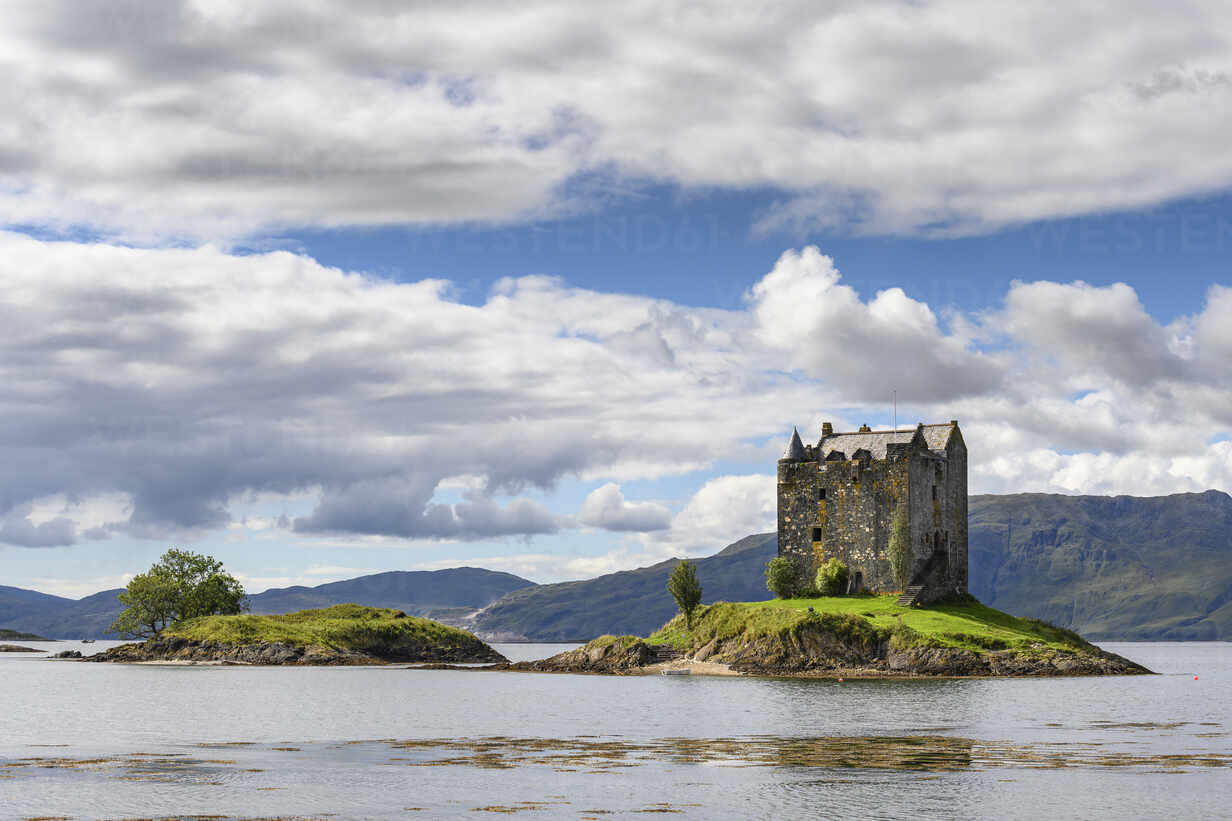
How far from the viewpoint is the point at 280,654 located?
17500 cm

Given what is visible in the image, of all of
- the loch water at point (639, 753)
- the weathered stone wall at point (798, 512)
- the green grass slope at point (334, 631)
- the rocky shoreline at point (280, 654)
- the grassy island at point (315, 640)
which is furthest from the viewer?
the green grass slope at point (334, 631)

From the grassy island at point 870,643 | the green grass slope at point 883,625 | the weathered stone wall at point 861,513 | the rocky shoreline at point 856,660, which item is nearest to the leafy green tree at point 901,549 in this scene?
the weathered stone wall at point 861,513

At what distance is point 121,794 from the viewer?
4450cm

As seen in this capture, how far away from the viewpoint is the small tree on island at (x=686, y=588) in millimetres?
138875

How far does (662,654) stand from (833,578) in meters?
20.6

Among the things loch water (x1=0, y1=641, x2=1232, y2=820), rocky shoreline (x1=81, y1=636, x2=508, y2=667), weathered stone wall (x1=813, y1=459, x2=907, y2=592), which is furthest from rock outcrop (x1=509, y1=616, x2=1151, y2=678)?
rocky shoreline (x1=81, y1=636, x2=508, y2=667)

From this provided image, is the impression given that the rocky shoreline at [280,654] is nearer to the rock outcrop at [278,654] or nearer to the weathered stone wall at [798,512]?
the rock outcrop at [278,654]

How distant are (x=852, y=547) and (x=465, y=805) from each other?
102 metres

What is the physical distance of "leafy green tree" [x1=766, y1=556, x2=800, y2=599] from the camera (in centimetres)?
14050

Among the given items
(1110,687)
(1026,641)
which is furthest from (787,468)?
(1110,687)

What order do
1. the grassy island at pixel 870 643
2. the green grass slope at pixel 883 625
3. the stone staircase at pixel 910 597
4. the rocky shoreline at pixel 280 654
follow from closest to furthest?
the grassy island at pixel 870 643
the green grass slope at pixel 883 625
the stone staircase at pixel 910 597
the rocky shoreline at pixel 280 654

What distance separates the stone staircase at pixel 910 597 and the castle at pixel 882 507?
22 centimetres

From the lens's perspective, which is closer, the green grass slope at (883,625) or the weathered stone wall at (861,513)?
the green grass slope at (883,625)

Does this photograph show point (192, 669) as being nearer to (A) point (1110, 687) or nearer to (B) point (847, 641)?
(B) point (847, 641)
